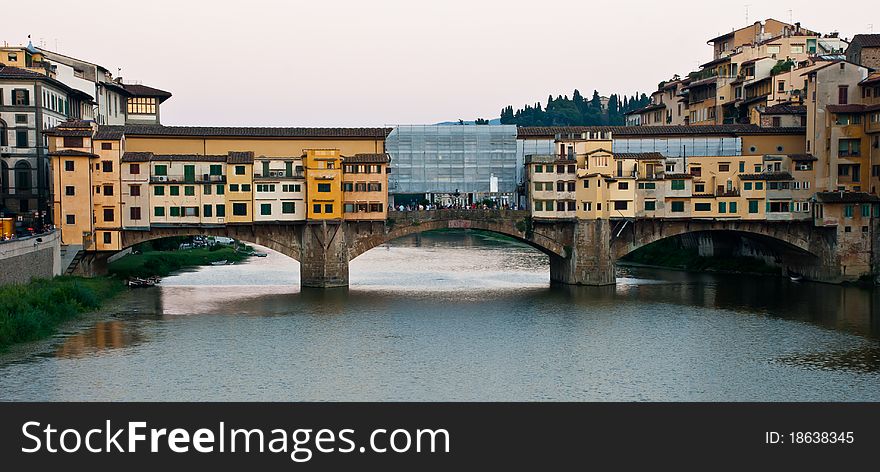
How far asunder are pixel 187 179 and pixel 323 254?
6751mm

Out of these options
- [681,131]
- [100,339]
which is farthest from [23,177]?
[681,131]

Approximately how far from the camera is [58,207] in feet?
157

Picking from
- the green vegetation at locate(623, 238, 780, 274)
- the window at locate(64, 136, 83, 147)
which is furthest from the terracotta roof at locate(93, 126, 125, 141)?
the green vegetation at locate(623, 238, 780, 274)

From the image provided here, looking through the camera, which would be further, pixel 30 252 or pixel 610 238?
pixel 610 238

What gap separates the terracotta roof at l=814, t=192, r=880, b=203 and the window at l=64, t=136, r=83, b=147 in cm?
3274

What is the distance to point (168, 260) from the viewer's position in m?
63.6

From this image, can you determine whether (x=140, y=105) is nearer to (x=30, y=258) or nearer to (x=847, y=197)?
(x=30, y=258)

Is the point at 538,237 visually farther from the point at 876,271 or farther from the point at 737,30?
the point at 737,30

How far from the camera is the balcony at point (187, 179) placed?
1932 inches

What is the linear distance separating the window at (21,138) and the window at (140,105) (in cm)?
2013

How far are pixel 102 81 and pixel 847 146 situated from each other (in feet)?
136

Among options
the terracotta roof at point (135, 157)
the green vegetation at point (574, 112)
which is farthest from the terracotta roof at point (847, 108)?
the green vegetation at point (574, 112)

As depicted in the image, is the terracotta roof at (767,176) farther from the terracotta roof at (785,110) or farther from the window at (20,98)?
the window at (20,98)

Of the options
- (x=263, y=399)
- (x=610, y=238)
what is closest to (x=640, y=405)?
(x=263, y=399)
